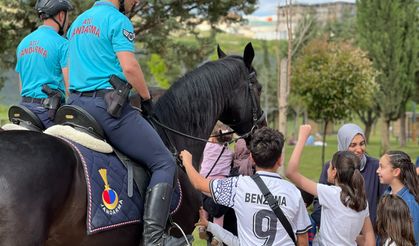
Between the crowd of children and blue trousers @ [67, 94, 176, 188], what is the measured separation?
0.39m

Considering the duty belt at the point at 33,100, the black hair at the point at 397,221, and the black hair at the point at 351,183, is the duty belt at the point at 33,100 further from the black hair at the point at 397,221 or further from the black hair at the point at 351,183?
the black hair at the point at 397,221

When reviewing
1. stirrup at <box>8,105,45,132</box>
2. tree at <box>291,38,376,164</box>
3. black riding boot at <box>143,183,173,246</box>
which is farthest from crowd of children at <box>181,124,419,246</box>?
tree at <box>291,38,376,164</box>

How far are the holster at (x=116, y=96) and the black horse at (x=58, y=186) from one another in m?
0.45

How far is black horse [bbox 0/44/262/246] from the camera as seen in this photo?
357cm

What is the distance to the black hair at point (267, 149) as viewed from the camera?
4316 millimetres

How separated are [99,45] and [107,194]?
3.59ft

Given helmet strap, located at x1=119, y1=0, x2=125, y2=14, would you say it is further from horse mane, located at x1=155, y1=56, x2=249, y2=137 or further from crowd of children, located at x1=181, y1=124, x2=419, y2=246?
crowd of children, located at x1=181, y1=124, x2=419, y2=246

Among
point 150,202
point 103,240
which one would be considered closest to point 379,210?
point 150,202

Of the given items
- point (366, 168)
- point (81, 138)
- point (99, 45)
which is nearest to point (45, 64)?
point (99, 45)

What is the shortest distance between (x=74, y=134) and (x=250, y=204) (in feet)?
4.32

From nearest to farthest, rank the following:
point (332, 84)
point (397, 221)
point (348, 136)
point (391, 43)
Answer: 1. point (397, 221)
2. point (348, 136)
3. point (332, 84)
4. point (391, 43)

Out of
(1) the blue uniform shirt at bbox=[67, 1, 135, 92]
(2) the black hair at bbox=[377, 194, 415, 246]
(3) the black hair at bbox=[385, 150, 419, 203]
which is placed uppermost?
(1) the blue uniform shirt at bbox=[67, 1, 135, 92]

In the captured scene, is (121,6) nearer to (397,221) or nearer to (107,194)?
(107,194)

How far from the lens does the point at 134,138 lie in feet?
14.4
